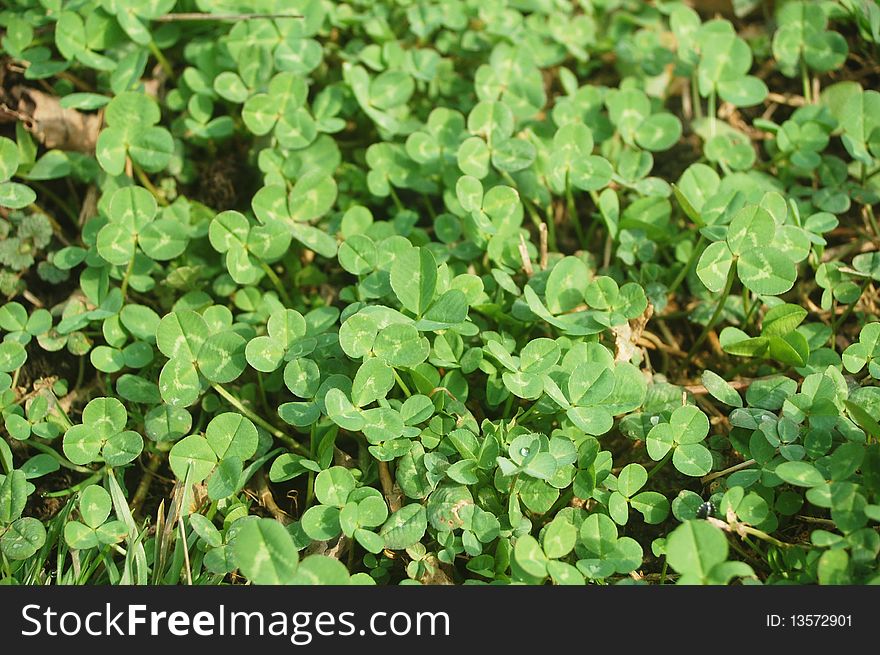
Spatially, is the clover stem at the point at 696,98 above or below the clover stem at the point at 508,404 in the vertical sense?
above

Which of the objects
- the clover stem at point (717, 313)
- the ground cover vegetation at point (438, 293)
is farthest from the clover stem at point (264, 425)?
the clover stem at point (717, 313)

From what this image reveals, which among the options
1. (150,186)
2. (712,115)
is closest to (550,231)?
(712,115)

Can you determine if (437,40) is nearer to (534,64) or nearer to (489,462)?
(534,64)

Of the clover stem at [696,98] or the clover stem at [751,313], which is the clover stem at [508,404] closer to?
the clover stem at [751,313]

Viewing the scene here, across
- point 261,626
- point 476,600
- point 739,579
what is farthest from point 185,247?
point 739,579

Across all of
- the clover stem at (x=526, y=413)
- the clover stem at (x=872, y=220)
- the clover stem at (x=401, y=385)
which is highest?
the clover stem at (x=872, y=220)

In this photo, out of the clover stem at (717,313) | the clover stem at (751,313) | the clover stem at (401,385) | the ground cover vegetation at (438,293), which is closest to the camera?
the ground cover vegetation at (438,293)

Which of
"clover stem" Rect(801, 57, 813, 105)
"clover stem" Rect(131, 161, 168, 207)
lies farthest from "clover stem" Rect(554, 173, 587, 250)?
"clover stem" Rect(131, 161, 168, 207)
